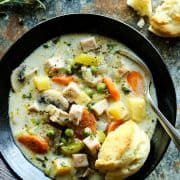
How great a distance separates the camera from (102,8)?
5.01 meters

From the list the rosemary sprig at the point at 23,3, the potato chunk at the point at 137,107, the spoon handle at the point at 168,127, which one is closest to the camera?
the spoon handle at the point at 168,127

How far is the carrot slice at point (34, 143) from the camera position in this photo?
15.1 ft

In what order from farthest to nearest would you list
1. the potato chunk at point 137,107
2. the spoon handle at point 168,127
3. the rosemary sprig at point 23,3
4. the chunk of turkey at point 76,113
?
the rosemary sprig at point 23,3 < the potato chunk at point 137,107 < the chunk of turkey at point 76,113 < the spoon handle at point 168,127

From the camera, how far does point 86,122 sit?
4.59 metres

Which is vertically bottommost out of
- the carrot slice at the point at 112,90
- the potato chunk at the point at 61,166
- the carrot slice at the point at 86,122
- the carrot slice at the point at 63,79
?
the potato chunk at the point at 61,166

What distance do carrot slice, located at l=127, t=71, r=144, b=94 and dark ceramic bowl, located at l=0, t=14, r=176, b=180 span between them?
117 mm

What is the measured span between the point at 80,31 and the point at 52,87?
18.8 inches

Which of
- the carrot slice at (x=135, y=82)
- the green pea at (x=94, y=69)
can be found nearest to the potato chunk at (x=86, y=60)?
the green pea at (x=94, y=69)

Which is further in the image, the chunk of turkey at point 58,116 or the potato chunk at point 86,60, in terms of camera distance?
the potato chunk at point 86,60

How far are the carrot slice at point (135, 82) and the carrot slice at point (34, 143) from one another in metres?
0.73

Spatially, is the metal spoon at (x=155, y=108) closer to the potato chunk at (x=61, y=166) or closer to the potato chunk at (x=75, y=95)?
the potato chunk at (x=75, y=95)

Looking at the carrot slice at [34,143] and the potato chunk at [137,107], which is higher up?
the potato chunk at [137,107]

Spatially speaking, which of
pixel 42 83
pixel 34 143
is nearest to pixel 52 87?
pixel 42 83

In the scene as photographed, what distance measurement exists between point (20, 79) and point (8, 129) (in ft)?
1.19
